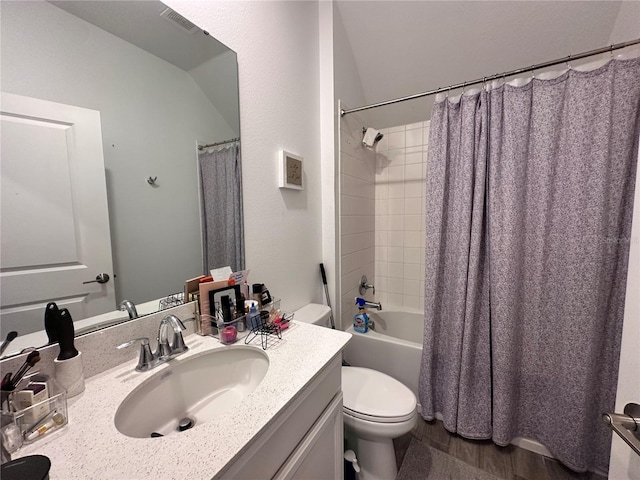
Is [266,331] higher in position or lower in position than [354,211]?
lower

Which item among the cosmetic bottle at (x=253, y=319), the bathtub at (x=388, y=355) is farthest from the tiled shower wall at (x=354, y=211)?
the cosmetic bottle at (x=253, y=319)

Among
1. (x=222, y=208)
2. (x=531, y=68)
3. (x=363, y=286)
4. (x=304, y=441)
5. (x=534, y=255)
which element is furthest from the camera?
(x=363, y=286)

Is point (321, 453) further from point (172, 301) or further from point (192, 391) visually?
point (172, 301)

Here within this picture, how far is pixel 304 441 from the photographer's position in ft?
2.34

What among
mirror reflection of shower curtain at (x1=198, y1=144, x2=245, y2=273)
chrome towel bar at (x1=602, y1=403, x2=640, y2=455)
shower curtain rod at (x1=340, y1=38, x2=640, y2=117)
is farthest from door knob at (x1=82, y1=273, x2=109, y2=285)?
shower curtain rod at (x1=340, y1=38, x2=640, y2=117)

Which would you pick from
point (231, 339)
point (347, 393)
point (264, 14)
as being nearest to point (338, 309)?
point (347, 393)

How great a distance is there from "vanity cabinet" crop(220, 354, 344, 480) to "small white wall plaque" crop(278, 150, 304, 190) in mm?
891

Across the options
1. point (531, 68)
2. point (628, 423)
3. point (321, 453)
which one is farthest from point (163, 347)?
point (531, 68)

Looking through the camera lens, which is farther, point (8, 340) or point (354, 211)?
point (354, 211)

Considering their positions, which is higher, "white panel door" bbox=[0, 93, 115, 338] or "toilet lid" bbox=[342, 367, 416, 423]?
"white panel door" bbox=[0, 93, 115, 338]

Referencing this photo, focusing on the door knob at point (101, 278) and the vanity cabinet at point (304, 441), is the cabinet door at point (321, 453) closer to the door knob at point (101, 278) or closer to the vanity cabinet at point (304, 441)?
the vanity cabinet at point (304, 441)

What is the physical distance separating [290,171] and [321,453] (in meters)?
1.21

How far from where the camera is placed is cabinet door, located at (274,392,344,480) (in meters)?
0.67

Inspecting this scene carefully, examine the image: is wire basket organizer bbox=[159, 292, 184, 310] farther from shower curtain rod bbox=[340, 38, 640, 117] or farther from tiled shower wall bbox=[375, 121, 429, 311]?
tiled shower wall bbox=[375, 121, 429, 311]
